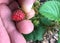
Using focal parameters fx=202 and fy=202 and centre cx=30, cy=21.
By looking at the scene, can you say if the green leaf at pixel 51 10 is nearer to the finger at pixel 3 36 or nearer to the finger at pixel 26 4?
the finger at pixel 26 4

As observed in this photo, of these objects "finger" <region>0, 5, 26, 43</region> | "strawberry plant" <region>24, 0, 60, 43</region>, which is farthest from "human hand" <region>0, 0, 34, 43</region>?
"strawberry plant" <region>24, 0, 60, 43</region>

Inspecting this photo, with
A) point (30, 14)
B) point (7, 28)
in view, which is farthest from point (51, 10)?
point (7, 28)

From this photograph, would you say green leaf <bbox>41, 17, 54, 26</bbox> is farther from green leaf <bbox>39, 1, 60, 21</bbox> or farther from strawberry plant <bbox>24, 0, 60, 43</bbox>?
green leaf <bbox>39, 1, 60, 21</bbox>

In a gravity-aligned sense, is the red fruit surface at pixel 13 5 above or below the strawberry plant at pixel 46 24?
above

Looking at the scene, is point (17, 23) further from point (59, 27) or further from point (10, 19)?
point (59, 27)

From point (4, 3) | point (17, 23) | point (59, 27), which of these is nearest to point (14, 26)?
point (17, 23)

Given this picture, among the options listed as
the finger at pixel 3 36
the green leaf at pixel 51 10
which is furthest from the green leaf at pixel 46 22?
the finger at pixel 3 36
